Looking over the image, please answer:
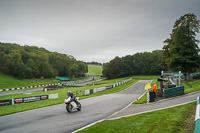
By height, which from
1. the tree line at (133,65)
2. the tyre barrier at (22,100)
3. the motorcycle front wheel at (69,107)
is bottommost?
the tyre barrier at (22,100)

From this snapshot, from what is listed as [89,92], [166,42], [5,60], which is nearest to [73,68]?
[5,60]

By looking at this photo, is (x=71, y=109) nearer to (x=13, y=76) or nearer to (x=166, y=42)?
(x=166, y=42)

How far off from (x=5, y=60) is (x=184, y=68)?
239 feet

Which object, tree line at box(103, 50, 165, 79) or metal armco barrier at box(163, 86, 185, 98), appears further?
tree line at box(103, 50, 165, 79)

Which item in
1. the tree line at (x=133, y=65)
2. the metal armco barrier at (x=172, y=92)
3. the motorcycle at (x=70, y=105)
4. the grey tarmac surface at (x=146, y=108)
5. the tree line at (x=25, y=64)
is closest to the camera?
the grey tarmac surface at (x=146, y=108)

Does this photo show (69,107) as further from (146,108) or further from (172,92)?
(172,92)

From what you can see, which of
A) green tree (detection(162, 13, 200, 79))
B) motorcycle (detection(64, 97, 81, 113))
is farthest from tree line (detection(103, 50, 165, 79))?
motorcycle (detection(64, 97, 81, 113))

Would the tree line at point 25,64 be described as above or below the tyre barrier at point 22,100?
above

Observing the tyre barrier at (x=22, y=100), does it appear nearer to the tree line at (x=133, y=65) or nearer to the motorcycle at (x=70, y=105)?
the motorcycle at (x=70, y=105)

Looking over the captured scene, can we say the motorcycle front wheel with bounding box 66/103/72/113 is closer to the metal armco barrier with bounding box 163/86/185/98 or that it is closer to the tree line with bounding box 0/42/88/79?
the metal armco barrier with bounding box 163/86/185/98

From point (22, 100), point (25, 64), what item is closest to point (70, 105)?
point (22, 100)

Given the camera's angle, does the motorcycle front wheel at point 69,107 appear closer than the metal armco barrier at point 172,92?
Yes

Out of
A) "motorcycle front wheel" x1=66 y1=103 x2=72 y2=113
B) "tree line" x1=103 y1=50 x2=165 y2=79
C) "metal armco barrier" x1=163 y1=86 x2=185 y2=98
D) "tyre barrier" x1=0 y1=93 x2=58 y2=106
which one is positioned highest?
"tree line" x1=103 y1=50 x2=165 y2=79

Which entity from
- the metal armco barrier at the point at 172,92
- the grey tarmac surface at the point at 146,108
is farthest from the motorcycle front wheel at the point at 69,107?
the metal armco barrier at the point at 172,92
